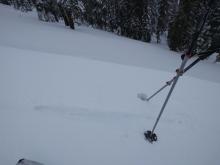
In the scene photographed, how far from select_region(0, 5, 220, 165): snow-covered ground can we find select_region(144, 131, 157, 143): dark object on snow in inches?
3.5

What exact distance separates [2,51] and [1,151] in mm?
2716

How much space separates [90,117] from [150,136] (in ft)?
3.44

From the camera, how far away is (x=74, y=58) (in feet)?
16.3

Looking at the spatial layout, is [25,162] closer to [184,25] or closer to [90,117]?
[90,117]

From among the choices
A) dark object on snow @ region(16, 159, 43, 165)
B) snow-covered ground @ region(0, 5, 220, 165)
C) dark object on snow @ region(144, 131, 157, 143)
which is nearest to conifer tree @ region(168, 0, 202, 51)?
snow-covered ground @ region(0, 5, 220, 165)

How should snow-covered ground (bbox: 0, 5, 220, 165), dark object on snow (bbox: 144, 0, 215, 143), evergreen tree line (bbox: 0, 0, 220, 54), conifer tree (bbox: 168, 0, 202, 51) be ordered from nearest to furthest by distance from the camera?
dark object on snow (bbox: 144, 0, 215, 143)
snow-covered ground (bbox: 0, 5, 220, 165)
evergreen tree line (bbox: 0, 0, 220, 54)
conifer tree (bbox: 168, 0, 202, 51)

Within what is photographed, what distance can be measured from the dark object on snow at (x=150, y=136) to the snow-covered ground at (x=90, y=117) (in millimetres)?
90

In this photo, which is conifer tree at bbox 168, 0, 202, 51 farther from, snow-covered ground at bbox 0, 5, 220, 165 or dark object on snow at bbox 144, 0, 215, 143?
dark object on snow at bbox 144, 0, 215, 143

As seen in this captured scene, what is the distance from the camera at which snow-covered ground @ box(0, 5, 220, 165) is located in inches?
104

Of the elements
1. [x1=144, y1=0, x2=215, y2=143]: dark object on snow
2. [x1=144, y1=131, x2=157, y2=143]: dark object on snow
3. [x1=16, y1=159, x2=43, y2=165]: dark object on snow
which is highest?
[x1=144, y1=0, x2=215, y2=143]: dark object on snow

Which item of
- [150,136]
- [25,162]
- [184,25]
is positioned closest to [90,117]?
[150,136]

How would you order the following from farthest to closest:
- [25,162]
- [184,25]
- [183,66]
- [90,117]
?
[184,25]
[90,117]
[183,66]
[25,162]

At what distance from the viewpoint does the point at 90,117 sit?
3.13 metres

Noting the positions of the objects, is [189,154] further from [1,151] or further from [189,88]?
[1,151]
